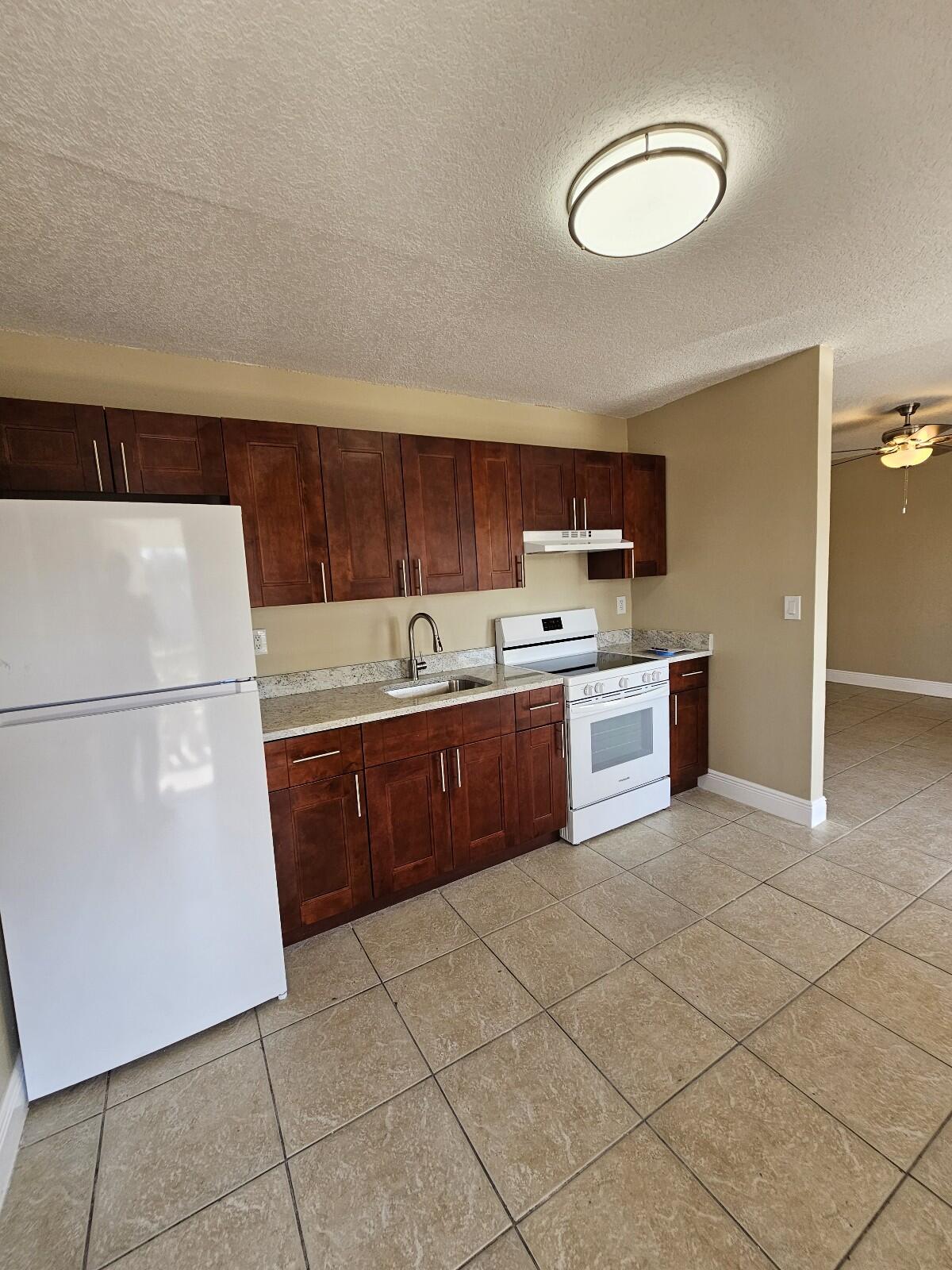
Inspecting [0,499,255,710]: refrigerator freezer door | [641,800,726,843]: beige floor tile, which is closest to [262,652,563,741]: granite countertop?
[0,499,255,710]: refrigerator freezer door

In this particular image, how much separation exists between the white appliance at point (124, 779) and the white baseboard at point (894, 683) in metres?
6.51

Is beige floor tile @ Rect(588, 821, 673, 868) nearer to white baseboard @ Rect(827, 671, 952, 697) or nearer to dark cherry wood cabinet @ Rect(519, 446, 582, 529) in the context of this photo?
dark cherry wood cabinet @ Rect(519, 446, 582, 529)

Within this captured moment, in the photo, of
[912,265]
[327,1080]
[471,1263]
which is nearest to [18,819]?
[327,1080]

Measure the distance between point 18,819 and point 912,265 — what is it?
11.6 ft

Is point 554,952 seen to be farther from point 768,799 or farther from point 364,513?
point 364,513

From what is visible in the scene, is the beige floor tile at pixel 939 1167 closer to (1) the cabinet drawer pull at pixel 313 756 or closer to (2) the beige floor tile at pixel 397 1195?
(2) the beige floor tile at pixel 397 1195

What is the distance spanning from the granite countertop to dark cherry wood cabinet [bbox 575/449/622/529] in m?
1.07

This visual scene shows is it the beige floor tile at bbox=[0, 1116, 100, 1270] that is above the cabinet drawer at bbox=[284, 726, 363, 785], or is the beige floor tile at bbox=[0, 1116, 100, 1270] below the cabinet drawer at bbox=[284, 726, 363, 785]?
below

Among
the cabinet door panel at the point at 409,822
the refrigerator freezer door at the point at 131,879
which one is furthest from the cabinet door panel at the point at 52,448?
the cabinet door panel at the point at 409,822

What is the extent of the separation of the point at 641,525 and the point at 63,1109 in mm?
3747

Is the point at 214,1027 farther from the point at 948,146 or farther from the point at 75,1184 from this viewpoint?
the point at 948,146

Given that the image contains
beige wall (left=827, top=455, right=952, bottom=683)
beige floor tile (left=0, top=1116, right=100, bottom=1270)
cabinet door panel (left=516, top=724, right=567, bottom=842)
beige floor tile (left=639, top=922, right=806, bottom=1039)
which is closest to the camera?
beige floor tile (left=0, top=1116, right=100, bottom=1270)

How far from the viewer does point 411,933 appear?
2.24 meters

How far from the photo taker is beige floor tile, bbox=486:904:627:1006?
1.92 meters
